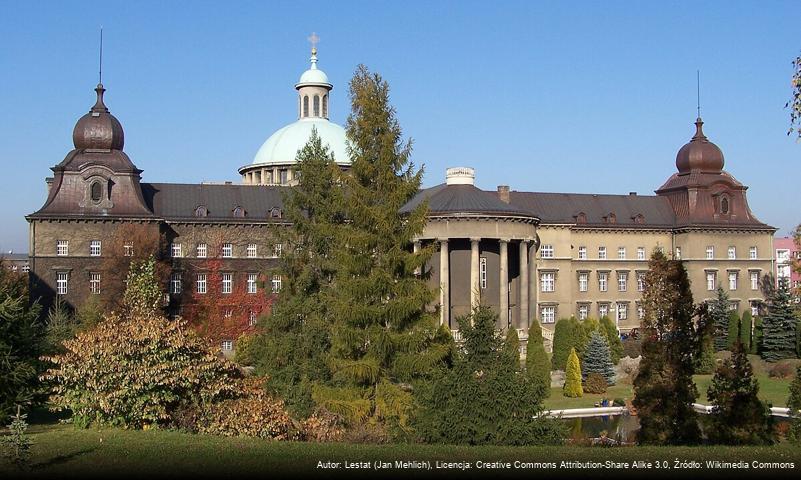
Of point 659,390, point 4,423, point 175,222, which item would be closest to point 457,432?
point 659,390

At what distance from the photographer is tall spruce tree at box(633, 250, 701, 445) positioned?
32.0 meters

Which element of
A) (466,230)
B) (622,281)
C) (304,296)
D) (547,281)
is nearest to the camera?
(304,296)

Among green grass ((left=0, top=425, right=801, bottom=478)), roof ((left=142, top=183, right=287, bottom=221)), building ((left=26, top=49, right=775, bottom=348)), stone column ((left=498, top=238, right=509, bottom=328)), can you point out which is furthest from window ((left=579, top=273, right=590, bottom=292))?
green grass ((left=0, top=425, right=801, bottom=478))

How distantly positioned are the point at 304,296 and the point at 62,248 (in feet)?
93.7

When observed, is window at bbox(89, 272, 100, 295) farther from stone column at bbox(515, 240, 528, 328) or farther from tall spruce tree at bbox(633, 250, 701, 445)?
tall spruce tree at bbox(633, 250, 701, 445)

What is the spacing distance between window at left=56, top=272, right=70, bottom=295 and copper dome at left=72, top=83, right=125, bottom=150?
9.00m

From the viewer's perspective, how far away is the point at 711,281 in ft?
268

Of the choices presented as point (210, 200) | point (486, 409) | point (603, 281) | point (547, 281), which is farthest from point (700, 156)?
point (486, 409)

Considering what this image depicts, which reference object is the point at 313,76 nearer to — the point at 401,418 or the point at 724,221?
the point at 724,221

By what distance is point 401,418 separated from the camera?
31.9 meters

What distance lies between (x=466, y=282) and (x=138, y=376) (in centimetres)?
3795

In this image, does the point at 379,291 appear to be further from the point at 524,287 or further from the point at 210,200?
the point at 210,200

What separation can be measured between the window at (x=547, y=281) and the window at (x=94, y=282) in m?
33.6

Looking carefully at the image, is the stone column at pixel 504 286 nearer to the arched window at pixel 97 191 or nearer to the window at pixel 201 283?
the window at pixel 201 283
